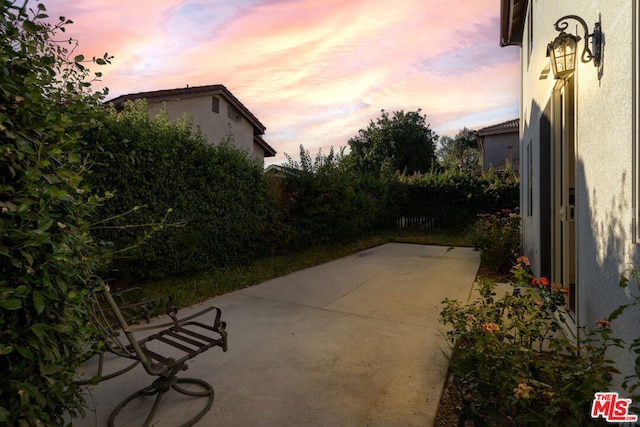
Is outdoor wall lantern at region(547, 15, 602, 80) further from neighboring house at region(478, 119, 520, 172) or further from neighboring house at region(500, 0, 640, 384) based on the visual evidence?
neighboring house at region(478, 119, 520, 172)

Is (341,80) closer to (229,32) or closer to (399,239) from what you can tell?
(229,32)

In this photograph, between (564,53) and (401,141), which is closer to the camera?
(564,53)

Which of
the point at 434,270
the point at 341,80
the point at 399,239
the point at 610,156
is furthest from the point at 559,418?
the point at 399,239

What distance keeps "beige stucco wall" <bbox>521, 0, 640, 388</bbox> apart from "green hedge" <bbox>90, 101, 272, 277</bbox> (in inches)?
167

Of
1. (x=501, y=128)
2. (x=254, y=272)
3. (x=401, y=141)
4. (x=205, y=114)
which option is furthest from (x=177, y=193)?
(x=401, y=141)

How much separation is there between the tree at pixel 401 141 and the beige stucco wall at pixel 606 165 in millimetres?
24277

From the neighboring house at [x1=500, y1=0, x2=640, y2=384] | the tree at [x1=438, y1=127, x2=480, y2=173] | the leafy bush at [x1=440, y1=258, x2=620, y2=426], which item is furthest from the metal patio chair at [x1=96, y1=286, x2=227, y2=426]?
the tree at [x1=438, y1=127, x2=480, y2=173]

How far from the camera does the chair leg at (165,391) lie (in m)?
2.07

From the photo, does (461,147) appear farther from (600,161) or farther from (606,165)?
(606,165)

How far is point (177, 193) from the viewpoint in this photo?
511cm

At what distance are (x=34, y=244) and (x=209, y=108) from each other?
14418 mm

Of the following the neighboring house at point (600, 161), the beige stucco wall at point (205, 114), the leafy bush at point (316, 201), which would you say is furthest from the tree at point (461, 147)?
the neighboring house at point (600, 161)

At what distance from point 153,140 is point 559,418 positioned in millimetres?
5407

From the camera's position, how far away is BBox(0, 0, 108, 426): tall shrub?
3.37ft
